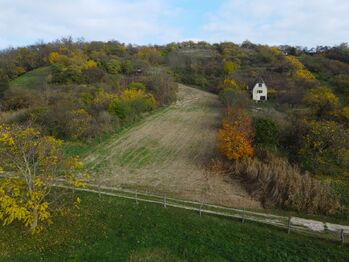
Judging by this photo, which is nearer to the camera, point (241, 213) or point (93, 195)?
point (241, 213)

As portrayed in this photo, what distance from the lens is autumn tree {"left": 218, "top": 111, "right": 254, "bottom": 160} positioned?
88.0ft

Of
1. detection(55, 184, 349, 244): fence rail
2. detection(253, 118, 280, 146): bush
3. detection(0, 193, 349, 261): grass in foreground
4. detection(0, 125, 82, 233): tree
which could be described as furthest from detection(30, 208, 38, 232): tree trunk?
detection(253, 118, 280, 146): bush

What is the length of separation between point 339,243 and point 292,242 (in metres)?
2.46

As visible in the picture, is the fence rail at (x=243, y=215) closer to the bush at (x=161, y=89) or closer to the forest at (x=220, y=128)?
the forest at (x=220, y=128)

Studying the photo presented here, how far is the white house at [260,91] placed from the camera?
52969mm

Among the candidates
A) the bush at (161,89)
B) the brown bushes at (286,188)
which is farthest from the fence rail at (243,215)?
the bush at (161,89)

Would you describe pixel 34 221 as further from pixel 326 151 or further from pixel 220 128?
pixel 220 128

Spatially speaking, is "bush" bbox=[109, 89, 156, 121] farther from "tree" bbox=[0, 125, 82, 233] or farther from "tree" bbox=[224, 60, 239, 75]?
"tree" bbox=[224, 60, 239, 75]

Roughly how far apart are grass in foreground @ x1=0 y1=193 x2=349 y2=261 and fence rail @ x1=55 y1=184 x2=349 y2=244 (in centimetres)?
74

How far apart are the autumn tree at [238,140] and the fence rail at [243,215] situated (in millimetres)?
7118

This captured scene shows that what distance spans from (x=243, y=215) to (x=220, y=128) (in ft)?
65.3

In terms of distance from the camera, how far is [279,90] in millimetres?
53000

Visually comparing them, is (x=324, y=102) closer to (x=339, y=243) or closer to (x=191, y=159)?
(x=191, y=159)

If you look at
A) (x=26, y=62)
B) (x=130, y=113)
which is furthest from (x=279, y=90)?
(x=26, y=62)
